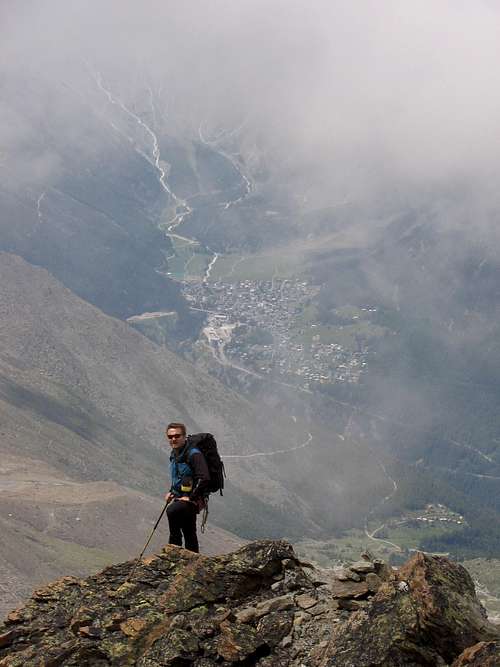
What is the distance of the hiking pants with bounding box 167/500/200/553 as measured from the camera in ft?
119

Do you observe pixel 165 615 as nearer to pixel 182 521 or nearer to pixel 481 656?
pixel 182 521

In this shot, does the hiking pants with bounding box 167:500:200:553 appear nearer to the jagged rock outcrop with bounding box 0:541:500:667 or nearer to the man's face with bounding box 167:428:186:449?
the jagged rock outcrop with bounding box 0:541:500:667

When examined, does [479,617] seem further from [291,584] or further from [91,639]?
[91,639]

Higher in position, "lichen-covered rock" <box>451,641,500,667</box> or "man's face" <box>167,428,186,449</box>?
"man's face" <box>167,428,186,449</box>

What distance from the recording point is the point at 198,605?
33.3 metres

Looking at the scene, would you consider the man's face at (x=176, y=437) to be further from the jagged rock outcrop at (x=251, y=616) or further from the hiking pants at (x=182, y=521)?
the jagged rock outcrop at (x=251, y=616)

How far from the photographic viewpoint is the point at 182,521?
37.1 m

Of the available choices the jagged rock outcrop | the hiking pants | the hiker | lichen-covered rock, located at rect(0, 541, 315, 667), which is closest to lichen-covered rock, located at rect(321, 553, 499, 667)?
the jagged rock outcrop

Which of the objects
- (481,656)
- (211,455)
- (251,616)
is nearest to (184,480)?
(211,455)

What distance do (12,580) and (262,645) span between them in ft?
305

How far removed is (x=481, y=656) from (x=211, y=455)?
1419 centimetres

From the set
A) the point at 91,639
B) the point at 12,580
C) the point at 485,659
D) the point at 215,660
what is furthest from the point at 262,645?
the point at 12,580

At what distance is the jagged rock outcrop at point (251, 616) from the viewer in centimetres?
2731

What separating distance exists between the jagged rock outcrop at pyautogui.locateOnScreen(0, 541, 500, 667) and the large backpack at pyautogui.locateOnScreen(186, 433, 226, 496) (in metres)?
2.55
